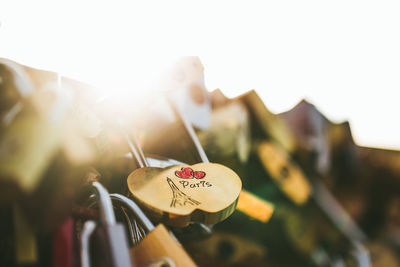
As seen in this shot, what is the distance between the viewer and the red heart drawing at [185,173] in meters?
0.47

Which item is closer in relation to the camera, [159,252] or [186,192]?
[159,252]

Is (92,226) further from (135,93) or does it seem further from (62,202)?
(135,93)

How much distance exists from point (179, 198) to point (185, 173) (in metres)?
0.08

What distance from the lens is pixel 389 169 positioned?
263 centimetres

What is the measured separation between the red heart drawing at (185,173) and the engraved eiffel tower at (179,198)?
0.04 meters

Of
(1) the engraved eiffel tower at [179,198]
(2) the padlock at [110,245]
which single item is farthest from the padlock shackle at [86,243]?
(1) the engraved eiffel tower at [179,198]

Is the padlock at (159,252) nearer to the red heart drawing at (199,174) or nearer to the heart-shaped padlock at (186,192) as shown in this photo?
the heart-shaped padlock at (186,192)

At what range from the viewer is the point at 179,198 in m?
0.42

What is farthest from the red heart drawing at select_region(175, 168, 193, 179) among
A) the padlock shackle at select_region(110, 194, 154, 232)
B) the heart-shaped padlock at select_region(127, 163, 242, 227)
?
the padlock shackle at select_region(110, 194, 154, 232)

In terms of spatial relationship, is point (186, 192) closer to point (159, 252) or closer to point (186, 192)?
point (186, 192)

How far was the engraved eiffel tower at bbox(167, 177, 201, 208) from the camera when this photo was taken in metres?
0.40

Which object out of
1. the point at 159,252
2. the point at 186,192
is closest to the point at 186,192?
the point at 186,192

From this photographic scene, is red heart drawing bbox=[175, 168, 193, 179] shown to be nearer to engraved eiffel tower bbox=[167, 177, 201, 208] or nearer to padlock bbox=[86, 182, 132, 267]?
engraved eiffel tower bbox=[167, 177, 201, 208]

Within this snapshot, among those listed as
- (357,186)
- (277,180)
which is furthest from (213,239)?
(357,186)
